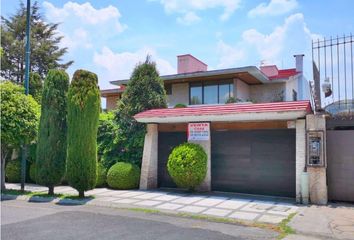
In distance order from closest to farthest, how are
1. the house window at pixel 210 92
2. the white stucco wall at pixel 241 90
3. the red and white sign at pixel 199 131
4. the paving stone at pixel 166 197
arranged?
the paving stone at pixel 166 197 → the red and white sign at pixel 199 131 → the white stucco wall at pixel 241 90 → the house window at pixel 210 92

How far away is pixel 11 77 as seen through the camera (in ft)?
110

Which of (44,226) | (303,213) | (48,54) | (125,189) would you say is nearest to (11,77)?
(48,54)

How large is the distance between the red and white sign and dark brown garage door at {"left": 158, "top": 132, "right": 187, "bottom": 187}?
0.92 metres

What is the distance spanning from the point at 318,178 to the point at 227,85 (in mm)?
11921

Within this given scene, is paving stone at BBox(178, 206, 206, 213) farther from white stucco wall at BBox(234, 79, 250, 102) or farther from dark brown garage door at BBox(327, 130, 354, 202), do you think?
white stucco wall at BBox(234, 79, 250, 102)

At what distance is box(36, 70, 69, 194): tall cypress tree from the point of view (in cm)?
1178

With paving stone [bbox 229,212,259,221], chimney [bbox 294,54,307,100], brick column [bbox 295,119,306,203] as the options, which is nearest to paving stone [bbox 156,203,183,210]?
paving stone [bbox 229,212,259,221]

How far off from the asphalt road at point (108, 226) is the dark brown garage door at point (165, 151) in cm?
473

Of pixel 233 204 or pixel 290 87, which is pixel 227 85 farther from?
pixel 233 204

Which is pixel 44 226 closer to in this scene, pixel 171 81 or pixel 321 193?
pixel 321 193

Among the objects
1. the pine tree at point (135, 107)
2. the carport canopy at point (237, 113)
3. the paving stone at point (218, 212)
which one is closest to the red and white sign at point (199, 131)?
the carport canopy at point (237, 113)

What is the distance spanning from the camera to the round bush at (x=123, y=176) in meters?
13.5

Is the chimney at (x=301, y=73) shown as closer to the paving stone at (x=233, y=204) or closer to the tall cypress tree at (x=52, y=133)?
the paving stone at (x=233, y=204)

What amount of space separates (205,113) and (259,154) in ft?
7.89
